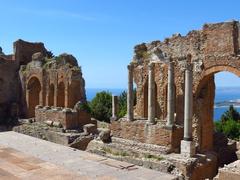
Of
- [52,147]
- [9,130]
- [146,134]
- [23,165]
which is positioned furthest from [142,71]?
[9,130]

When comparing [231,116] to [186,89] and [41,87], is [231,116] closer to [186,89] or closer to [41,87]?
[41,87]

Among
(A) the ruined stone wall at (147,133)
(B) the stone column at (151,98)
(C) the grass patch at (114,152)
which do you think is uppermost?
(B) the stone column at (151,98)

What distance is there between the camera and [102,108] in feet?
106

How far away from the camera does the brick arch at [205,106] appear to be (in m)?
15.4

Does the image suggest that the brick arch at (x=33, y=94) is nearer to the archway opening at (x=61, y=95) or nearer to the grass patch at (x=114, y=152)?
the archway opening at (x=61, y=95)

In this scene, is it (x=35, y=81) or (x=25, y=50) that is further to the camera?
(x=25, y=50)

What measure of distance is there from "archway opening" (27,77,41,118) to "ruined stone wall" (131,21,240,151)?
12442 millimetres

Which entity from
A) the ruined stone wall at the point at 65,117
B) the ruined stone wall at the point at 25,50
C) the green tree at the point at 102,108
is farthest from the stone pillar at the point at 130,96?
the green tree at the point at 102,108

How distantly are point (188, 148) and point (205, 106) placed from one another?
9.02 ft

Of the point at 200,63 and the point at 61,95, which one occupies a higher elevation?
the point at 200,63

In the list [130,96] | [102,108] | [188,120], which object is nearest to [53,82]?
[102,108]

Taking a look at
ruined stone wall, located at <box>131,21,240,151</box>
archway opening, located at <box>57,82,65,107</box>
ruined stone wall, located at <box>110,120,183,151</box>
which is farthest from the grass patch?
archway opening, located at <box>57,82,65,107</box>

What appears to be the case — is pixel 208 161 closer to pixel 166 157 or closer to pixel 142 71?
pixel 166 157

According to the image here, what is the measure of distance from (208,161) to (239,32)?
5.67 meters
